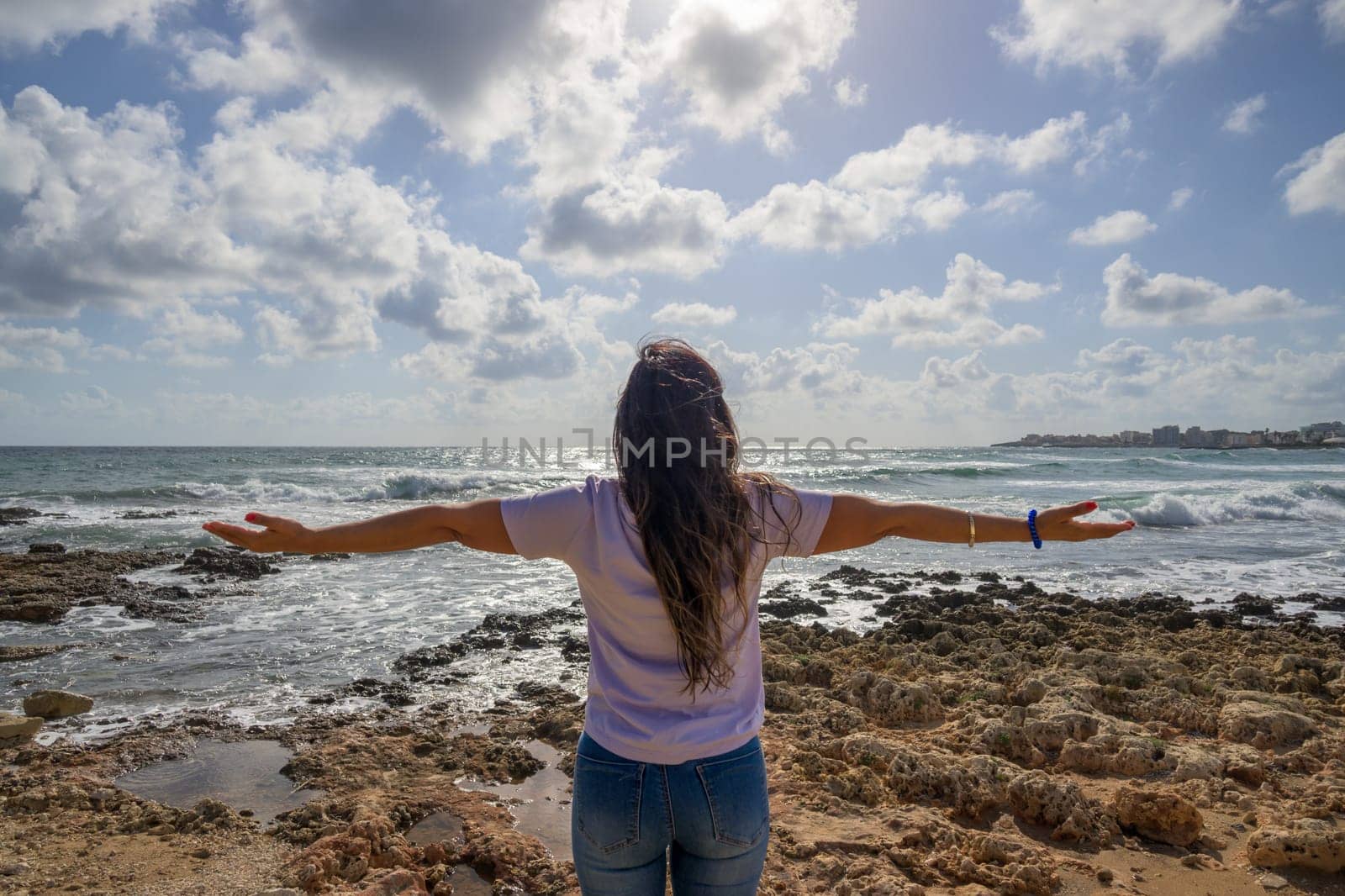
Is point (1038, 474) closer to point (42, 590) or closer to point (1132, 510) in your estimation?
point (1132, 510)

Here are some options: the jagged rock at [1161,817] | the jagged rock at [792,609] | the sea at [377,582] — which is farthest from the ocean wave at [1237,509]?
the jagged rock at [1161,817]

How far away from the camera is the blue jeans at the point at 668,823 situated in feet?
5.57

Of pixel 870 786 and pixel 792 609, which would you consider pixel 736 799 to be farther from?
pixel 792 609

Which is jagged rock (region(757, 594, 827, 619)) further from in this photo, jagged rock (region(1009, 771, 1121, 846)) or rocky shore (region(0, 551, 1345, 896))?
jagged rock (region(1009, 771, 1121, 846))

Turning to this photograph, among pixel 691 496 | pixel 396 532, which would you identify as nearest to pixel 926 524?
pixel 691 496

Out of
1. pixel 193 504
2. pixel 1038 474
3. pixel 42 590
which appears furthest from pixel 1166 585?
pixel 1038 474

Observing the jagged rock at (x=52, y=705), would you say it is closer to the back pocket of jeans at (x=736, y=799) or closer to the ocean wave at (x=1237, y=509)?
the back pocket of jeans at (x=736, y=799)

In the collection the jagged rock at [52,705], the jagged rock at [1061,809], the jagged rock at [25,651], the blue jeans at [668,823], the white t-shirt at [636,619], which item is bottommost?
the jagged rock at [25,651]

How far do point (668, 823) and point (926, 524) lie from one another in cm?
98

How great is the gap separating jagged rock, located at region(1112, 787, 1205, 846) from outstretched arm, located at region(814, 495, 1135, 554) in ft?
7.68

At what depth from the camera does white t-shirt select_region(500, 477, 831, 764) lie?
171 centimetres

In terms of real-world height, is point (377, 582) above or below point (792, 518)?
below

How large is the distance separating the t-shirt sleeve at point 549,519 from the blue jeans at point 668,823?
0.51 m

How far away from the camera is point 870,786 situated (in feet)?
13.7
